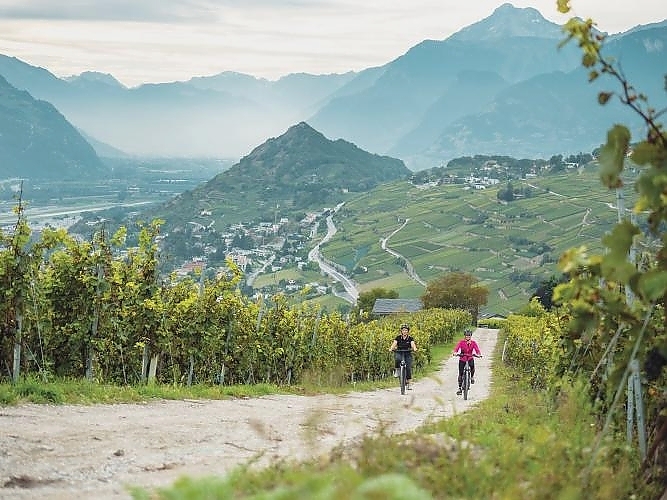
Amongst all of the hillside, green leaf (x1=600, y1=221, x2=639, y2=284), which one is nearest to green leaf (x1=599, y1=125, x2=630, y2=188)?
green leaf (x1=600, y1=221, x2=639, y2=284)

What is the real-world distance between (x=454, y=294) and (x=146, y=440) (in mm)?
86059

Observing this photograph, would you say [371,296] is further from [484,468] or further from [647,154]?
[484,468]

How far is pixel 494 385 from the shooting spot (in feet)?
96.3

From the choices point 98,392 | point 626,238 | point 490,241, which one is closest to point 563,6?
point 626,238

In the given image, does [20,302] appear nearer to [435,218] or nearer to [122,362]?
[122,362]

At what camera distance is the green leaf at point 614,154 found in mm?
5699

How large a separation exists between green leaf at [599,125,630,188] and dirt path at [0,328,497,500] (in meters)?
2.01

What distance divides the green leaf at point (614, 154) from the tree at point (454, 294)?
8818cm

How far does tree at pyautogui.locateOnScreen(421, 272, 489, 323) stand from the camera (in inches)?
3703

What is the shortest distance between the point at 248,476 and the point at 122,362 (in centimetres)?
1150

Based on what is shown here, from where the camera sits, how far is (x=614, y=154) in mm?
5707

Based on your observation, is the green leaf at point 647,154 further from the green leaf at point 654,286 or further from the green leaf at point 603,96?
the green leaf at point 654,286

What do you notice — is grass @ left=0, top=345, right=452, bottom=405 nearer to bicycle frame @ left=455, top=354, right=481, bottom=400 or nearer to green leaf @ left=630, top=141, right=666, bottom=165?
green leaf @ left=630, top=141, right=666, bottom=165

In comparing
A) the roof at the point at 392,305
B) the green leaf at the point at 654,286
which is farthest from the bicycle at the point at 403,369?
the roof at the point at 392,305
